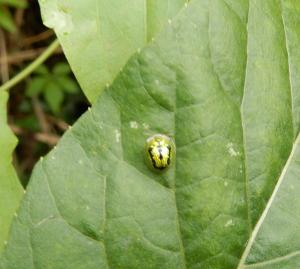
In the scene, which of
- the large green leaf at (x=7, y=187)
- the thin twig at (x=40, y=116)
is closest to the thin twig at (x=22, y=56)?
the thin twig at (x=40, y=116)

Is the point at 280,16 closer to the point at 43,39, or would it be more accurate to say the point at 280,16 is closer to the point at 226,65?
the point at 226,65

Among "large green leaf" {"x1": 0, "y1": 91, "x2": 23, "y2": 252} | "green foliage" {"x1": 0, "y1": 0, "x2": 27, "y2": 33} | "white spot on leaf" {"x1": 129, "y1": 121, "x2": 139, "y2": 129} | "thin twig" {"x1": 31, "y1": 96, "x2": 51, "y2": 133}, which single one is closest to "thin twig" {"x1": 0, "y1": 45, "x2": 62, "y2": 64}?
"thin twig" {"x1": 31, "y1": 96, "x2": 51, "y2": 133}

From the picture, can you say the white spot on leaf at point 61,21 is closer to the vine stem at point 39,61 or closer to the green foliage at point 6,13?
the vine stem at point 39,61

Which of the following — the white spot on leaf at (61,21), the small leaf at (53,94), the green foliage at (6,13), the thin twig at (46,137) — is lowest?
the thin twig at (46,137)

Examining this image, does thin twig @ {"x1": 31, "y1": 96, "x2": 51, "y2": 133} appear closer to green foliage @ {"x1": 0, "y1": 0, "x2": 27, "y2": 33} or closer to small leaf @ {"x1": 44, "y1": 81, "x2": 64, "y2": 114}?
small leaf @ {"x1": 44, "y1": 81, "x2": 64, "y2": 114}

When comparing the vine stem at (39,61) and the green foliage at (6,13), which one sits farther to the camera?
the green foliage at (6,13)

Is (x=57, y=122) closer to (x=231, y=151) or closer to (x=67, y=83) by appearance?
(x=67, y=83)

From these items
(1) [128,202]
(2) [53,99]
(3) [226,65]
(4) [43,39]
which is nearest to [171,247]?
(1) [128,202]
